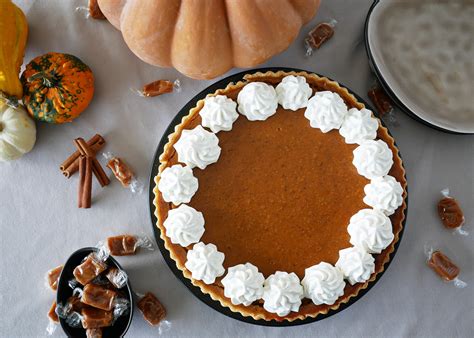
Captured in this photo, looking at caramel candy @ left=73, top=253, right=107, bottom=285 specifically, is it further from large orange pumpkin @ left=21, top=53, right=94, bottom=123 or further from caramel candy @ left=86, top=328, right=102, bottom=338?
large orange pumpkin @ left=21, top=53, right=94, bottom=123

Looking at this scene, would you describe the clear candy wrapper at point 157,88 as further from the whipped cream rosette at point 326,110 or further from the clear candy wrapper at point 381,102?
the clear candy wrapper at point 381,102

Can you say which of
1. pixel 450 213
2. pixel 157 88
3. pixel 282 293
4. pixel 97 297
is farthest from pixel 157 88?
pixel 450 213

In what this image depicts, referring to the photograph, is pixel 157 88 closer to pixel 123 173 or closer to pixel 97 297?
pixel 123 173

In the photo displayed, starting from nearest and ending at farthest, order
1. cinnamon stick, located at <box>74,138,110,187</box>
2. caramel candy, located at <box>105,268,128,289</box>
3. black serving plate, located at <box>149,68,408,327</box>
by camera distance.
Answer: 1. black serving plate, located at <box>149,68,408,327</box>
2. caramel candy, located at <box>105,268,128,289</box>
3. cinnamon stick, located at <box>74,138,110,187</box>

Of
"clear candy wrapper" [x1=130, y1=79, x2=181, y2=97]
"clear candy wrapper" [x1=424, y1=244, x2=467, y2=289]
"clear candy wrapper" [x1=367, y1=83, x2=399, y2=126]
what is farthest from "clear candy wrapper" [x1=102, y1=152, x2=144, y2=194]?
"clear candy wrapper" [x1=424, y1=244, x2=467, y2=289]

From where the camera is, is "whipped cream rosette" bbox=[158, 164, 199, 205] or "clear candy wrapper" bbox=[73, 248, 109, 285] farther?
"clear candy wrapper" bbox=[73, 248, 109, 285]
